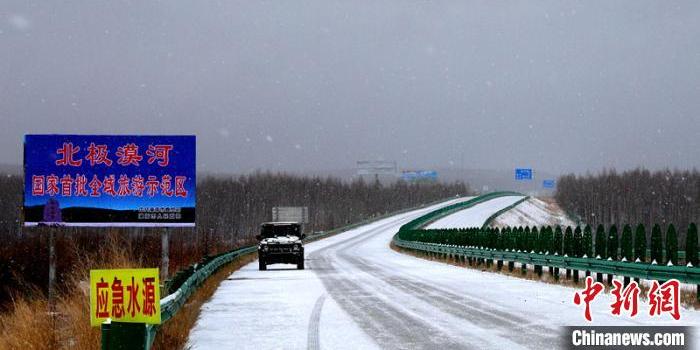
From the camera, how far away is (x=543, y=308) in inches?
727

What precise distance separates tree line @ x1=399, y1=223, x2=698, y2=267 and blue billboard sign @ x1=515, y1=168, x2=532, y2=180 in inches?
4925

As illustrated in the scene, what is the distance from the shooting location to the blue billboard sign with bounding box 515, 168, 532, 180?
556 feet

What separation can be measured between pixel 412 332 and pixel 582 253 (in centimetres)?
1466

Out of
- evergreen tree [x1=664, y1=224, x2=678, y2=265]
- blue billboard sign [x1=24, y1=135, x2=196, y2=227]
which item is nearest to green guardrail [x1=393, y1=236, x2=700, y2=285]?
evergreen tree [x1=664, y1=224, x2=678, y2=265]

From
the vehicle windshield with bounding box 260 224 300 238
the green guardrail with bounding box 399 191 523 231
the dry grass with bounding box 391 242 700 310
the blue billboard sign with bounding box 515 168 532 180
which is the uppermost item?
the blue billboard sign with bounding box 515 168 532 180

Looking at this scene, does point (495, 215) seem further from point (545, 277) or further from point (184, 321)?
point (184, 321)

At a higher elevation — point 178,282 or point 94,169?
point 94,169

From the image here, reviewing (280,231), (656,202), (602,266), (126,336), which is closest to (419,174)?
(656,202)

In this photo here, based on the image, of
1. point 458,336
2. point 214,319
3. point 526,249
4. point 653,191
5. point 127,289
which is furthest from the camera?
point 653,191

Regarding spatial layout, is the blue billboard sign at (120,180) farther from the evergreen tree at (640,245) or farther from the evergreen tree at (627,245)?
the evergreen tree at (640,245)

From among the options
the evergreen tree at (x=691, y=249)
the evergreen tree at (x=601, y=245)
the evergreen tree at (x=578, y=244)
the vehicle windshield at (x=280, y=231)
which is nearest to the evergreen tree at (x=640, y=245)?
the evergreen tree at (x=601, y=245)

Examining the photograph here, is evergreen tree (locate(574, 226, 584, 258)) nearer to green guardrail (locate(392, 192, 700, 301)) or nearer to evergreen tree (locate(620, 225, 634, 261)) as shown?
green guardrail (locate(392, 192, 700, 301))

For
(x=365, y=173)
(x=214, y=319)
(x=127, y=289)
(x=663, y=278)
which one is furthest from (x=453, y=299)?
(x=365, y=173)

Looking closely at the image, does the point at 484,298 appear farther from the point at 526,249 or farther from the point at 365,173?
the point at 365,173
